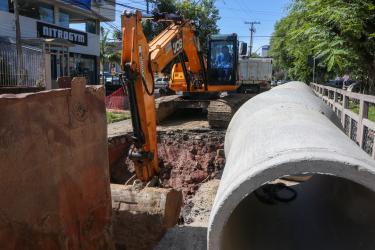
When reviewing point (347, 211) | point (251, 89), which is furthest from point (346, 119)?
point (251, 89)

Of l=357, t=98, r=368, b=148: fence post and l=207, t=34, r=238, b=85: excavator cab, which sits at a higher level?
l=207, t=34, r=238, b=85: excavator cab

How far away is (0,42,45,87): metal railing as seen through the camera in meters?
17.8

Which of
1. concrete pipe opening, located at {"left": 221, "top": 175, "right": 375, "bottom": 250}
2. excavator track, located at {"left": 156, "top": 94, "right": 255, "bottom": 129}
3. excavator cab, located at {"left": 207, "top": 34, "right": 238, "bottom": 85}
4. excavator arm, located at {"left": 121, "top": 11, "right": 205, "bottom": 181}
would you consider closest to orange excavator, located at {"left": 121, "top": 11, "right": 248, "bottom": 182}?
excavator arm, located at {"left": 121, "top": 11, "right": 205, "bottom": 181}

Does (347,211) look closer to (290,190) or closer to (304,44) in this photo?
(290,190)

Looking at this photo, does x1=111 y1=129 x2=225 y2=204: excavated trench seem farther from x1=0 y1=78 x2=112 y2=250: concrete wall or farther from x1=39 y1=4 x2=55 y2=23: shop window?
x1=39 y1=4 x2=55 y2=23: shop window

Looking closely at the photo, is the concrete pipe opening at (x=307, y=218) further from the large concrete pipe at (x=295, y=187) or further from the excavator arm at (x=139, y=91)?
the excavator arm at (x=139, y=91)

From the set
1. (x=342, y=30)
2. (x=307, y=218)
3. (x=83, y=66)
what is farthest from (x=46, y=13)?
(x=307, y=218)

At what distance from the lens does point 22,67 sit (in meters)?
18.5

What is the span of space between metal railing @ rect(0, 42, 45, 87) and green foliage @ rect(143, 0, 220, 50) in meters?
14.4

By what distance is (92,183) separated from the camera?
3355 millimetres

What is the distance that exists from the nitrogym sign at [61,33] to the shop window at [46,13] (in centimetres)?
81

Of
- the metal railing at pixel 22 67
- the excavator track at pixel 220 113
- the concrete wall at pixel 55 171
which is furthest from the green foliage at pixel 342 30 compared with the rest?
the metal railing at pixel 22 67

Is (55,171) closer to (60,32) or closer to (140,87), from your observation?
(140,87)

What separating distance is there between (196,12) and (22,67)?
67.2ft
